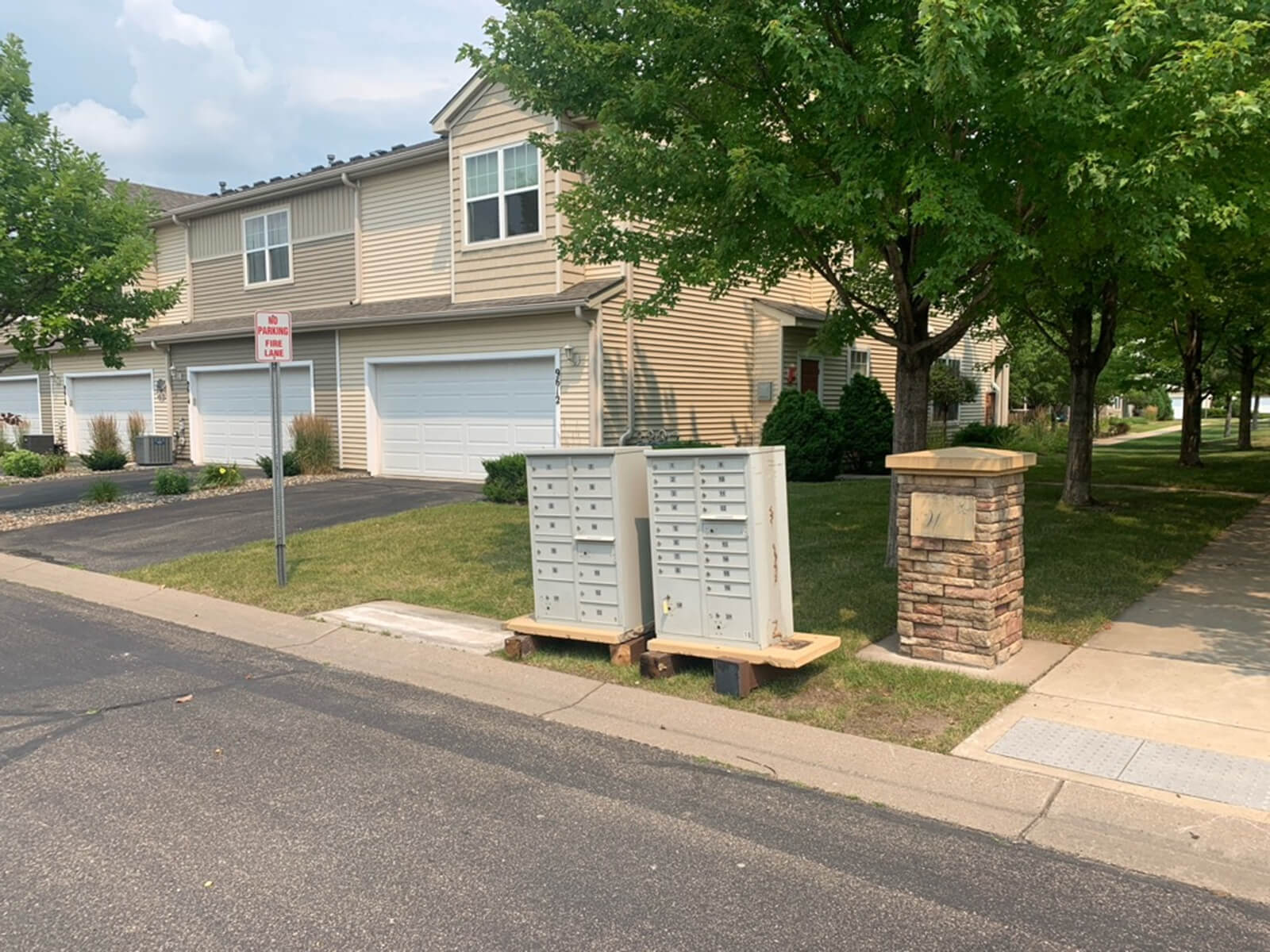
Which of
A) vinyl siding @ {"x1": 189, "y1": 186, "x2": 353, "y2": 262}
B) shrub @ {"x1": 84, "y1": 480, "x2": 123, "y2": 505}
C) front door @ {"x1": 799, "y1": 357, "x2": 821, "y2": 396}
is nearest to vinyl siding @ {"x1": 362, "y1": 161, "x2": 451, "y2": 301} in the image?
vinyl siding @ {"x1": 189, "y1": 186, "x2": 353, "y2": 262}

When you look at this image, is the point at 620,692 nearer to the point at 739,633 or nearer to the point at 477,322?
the point at 739,633

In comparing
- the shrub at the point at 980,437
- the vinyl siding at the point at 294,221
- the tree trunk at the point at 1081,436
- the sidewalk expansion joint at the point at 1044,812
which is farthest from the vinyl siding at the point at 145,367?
the sidewalk expansion joint at the point at 1044,812

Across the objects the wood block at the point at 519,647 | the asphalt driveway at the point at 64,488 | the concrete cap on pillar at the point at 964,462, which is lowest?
the wood block at the point at 519,647

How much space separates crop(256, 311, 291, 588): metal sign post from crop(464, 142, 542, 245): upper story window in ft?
23.5

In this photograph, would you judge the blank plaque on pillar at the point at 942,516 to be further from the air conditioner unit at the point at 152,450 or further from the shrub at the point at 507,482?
the air conditioner unit at the point at 152,450

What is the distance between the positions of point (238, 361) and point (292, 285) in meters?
2.32

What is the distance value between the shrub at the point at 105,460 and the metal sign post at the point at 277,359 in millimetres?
14038

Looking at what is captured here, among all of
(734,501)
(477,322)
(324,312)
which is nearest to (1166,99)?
(734,501)

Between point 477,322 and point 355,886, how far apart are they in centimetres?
1362

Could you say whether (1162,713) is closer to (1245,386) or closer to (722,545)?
(722,545)

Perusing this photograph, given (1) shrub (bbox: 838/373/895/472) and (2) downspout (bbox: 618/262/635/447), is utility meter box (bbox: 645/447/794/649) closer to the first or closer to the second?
(2) downspout (bbox: 618/262/635/447)

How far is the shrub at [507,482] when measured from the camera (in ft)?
46.4

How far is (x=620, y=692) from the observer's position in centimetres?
597

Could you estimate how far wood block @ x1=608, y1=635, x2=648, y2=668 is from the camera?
6383 millimetres
